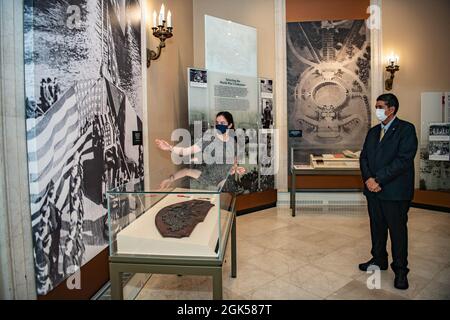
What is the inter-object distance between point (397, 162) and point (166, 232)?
2.08 meters

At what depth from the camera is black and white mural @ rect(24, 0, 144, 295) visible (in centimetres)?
179

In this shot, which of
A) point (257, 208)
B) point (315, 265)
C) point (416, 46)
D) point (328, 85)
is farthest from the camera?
point (328, 85)

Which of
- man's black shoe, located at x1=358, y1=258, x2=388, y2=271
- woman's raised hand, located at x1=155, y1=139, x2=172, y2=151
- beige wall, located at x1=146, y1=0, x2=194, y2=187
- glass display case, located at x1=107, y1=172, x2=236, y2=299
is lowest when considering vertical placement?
man's black shoe, located at x1=358, y1=258, x2=388, y2=271

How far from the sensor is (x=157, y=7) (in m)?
3.85

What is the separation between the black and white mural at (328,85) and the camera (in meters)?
5.89

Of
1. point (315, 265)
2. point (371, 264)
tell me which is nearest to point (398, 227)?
point (371, 264)

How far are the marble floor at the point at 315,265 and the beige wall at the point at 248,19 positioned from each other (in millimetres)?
2915

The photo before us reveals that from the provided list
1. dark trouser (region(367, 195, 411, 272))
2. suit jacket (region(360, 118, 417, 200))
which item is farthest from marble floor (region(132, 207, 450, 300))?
suit jacket (region(360, 118, 417, 200))

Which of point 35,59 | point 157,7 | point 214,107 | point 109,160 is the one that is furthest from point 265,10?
point 35,59

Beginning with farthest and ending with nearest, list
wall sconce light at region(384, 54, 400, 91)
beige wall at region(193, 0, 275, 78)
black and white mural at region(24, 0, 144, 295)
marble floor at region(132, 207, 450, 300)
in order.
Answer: beige wall at region(193, 0, 275, 78) < wall sconce light at region(384, 54, 400, 91) < marble floor at region(132, 207, 450, 300) < black and white mural at region(24, 0, 144, 295)

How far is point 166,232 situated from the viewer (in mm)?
1649

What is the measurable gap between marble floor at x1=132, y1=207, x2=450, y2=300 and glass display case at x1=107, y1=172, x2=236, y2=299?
1.11 metres

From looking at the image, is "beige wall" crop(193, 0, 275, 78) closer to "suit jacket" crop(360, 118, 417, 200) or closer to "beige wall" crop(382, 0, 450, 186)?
"beige wall" crop(382, 0, 450, 186)

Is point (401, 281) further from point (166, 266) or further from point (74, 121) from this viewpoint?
point (74, 121)
